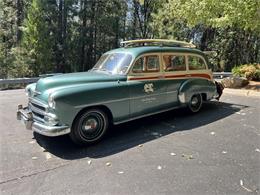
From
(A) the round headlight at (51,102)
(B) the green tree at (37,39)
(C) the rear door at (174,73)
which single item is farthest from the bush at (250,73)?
(B) the green tree at (37,39)

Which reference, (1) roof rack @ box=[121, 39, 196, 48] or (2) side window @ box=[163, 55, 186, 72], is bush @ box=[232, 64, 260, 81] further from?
(2) side window @ box=[163, 55, 186, 72]

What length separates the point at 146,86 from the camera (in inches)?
248

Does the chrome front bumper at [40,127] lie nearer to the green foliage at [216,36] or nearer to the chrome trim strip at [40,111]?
the chrome trim strip at [40,111]

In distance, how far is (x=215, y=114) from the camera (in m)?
7.65

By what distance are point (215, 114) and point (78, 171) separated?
449cm

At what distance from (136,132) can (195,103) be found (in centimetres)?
230

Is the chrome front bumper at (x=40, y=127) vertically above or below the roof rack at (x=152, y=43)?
below

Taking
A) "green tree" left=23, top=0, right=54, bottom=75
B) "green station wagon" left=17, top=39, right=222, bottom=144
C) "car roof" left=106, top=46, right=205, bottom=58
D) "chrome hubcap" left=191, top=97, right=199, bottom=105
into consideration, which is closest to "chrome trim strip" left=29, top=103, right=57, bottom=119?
"green station wagon" left=17, top=39, right=222, bottom=144

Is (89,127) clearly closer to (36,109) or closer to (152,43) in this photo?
(36,109)

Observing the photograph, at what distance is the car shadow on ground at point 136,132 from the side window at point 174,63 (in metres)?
1.21

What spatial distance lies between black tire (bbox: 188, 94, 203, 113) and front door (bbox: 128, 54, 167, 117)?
1076mm

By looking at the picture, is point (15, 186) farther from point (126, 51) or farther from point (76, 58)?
point (76, 58)

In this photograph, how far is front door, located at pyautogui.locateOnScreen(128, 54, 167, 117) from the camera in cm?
611

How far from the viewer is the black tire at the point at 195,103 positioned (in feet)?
24.9
